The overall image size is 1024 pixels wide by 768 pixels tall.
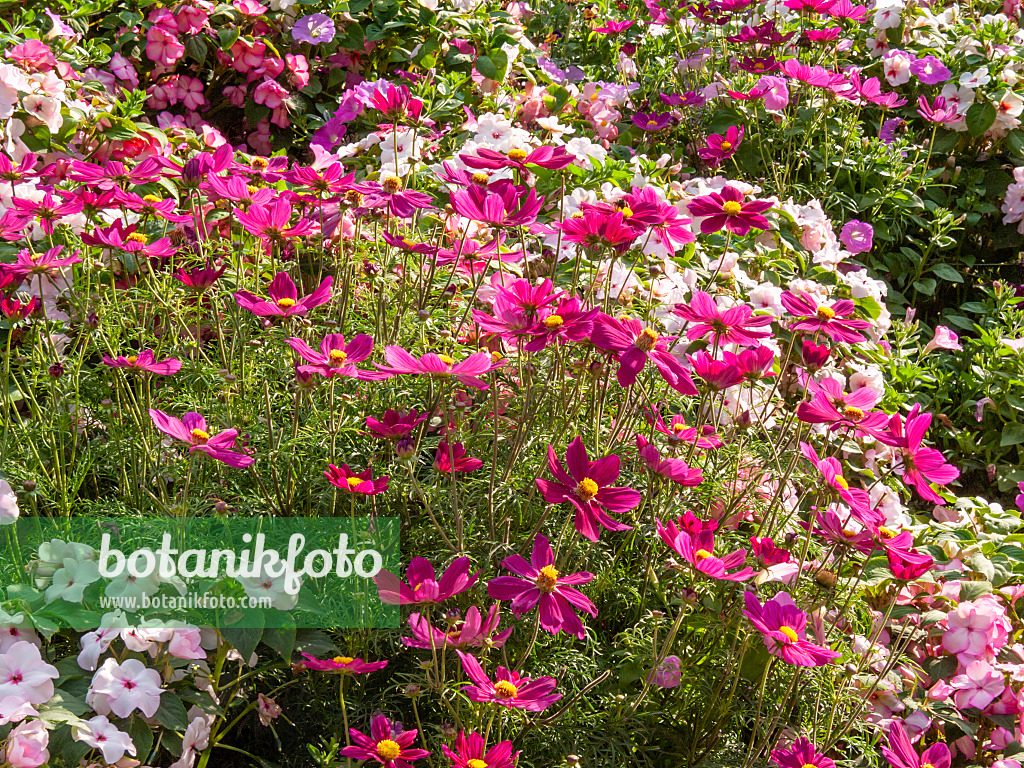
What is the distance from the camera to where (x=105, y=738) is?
95 centimetres

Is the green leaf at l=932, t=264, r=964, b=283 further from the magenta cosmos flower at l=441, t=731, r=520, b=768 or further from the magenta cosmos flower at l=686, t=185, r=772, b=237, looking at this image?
the magenta cosmos flower at l=441, t=731, r=520, b=768

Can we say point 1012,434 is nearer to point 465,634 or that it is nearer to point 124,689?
point 465,634

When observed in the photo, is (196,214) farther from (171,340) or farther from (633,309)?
(633,309)

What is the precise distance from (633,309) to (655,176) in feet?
2.68

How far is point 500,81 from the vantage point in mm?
2533

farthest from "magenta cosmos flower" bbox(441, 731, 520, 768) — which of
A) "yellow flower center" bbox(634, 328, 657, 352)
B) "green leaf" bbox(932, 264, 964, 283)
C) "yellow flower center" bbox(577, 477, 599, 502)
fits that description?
"green leaf" bbox(932, 264, 964, 283)

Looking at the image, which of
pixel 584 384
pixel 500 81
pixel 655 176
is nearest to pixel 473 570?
pixel 584 384

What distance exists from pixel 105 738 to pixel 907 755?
0.90 m

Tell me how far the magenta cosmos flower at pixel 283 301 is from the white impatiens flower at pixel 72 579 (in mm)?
371

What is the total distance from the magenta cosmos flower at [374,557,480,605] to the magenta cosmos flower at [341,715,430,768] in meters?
0.13

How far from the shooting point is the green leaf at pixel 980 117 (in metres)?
2.80

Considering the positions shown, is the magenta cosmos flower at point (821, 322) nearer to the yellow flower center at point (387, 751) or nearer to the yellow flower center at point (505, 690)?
the yellow flower center at point (505, 690)

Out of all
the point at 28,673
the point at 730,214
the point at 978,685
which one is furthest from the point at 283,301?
the point at 978,685

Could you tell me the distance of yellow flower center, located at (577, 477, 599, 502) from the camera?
99 cm
